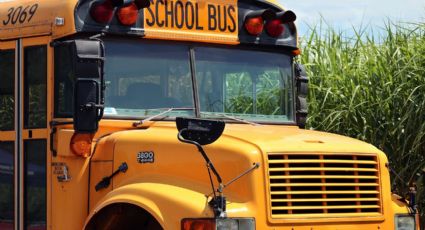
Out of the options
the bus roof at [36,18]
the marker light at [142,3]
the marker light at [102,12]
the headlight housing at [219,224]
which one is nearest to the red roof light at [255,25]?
the marker light at [142,3]

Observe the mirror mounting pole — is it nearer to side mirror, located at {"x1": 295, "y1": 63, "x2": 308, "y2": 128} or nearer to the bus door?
the bus door

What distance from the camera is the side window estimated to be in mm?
6273

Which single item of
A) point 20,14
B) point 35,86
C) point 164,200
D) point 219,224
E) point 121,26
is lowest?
point 219,224

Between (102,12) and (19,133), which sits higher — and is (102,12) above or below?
above

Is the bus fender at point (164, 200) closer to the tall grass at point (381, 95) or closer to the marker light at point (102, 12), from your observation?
the marker light at point (102, 12)

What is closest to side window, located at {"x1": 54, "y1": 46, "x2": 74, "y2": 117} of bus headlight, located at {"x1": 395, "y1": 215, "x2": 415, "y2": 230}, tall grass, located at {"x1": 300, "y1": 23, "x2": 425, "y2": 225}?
bus headlight, located at {"x1": 395, "y1": 215, "x2": 415, "y2": 230}

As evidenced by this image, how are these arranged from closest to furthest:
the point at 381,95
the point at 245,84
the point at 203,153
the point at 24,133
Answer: the point at 203,153 < the point at 24,133 < the point at 245,84 < the point at 381,95

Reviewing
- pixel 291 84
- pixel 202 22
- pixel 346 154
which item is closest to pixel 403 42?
pixel 291 84

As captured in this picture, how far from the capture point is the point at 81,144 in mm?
6180

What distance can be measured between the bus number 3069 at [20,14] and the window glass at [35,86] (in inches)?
9.3

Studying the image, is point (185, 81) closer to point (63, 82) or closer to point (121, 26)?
point (121, 26)

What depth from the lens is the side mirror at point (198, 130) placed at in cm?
543

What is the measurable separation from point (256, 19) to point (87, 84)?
5.77 feet

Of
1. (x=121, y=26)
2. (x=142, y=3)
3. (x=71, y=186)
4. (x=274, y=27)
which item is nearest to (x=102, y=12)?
(x=121, y=26)
